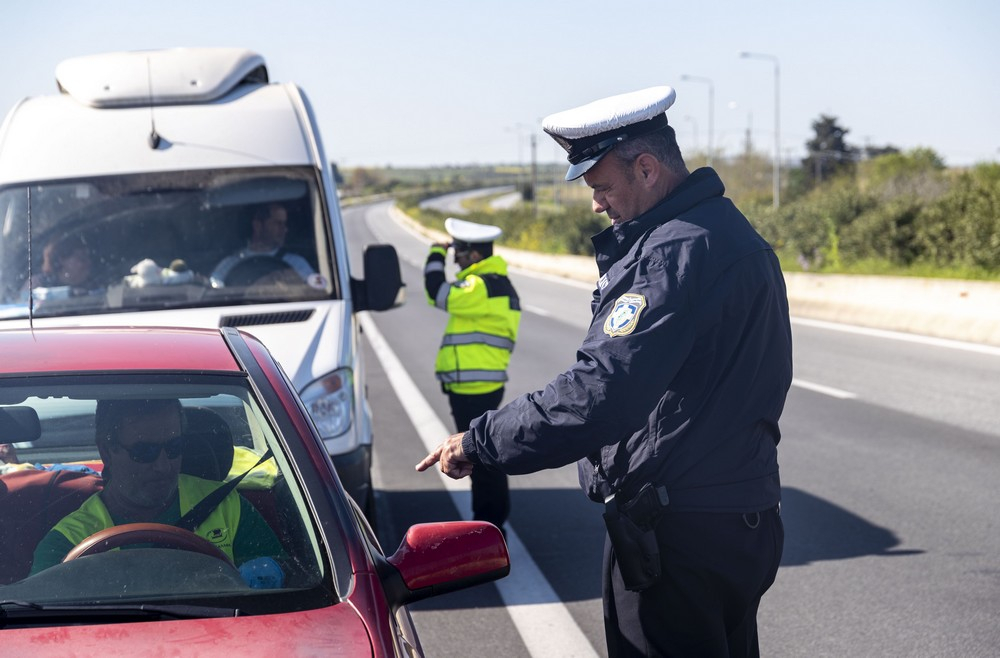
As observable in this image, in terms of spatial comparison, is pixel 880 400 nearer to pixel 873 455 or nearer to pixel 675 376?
pixel 873 455

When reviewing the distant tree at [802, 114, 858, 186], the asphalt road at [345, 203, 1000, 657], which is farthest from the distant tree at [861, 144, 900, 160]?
the asphalt road at [345, 203, 1000, 657]

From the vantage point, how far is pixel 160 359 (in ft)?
10.8

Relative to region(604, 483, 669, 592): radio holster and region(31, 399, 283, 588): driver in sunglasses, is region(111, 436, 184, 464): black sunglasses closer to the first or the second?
region(31, 399, 283, 588): driver in sunglasses

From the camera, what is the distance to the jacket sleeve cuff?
3.25 metres

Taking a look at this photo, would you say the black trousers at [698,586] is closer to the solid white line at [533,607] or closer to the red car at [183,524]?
the red car at [183,524]

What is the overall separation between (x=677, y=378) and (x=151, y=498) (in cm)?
135

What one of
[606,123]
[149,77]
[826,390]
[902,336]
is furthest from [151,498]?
[902,336]

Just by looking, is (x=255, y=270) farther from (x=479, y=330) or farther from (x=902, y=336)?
(x=902, y=336)

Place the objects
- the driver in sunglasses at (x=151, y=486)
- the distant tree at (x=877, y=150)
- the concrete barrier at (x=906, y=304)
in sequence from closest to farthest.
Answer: the driver in sunglasses at (x=151, y=486), the concrete barrier at (x=906, y=304), the distant tree at (x=877, y=150)

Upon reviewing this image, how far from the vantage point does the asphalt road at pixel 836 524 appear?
526 centimetres

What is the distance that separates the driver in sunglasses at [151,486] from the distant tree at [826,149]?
10838 centimetres

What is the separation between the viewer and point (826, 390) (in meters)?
12.5

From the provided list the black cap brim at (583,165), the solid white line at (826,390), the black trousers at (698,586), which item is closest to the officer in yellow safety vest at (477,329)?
the black cap brim at (583,165)

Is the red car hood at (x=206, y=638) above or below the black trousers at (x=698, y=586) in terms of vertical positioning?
above
